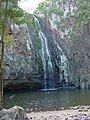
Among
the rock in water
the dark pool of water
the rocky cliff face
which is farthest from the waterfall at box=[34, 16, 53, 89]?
the rock in water

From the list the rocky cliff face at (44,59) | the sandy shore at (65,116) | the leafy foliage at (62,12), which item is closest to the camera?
the sandy shore at (65,116)

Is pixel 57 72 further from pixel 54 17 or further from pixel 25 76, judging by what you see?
pixel 54 17

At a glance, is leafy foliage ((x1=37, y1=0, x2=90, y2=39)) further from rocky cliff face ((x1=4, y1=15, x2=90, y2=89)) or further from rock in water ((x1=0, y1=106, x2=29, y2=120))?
rock in water ((x1=0, y1=106, x2=29, y2=120))

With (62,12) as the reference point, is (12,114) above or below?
below

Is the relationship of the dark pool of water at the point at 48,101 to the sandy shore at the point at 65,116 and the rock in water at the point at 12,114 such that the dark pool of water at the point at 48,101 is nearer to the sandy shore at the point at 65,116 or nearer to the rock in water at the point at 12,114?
the sandy shore at the point at 65,116

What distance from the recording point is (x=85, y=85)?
105 feet

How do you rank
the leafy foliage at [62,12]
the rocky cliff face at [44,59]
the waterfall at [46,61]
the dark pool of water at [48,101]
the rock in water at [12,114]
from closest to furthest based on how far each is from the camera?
the rock in water at [12,114] < the dark pool of water at [48,101] < the rocky cliff face at [44,59] < the waterfall at [46,61] < the leafy foliage at [62,12]

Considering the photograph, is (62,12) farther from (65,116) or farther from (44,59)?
(65,116)

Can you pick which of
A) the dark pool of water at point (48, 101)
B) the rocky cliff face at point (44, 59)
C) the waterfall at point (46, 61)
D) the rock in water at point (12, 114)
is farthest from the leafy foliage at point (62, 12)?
the rock in water at point (12, 114)

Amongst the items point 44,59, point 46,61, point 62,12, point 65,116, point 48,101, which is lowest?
point 65,116

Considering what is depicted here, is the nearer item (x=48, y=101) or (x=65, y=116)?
(x=65, y=116)

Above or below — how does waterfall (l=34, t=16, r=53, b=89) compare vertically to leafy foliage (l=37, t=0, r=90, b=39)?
below

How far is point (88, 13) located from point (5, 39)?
39.1ft

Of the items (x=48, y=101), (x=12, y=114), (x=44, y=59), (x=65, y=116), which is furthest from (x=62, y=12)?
(x=12, y=114)
